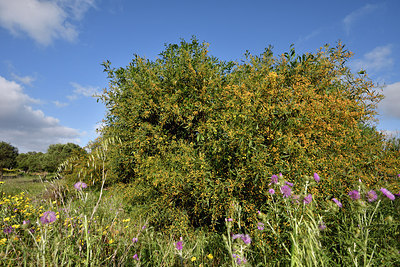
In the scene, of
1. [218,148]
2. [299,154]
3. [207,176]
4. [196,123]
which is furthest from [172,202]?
[299,154]

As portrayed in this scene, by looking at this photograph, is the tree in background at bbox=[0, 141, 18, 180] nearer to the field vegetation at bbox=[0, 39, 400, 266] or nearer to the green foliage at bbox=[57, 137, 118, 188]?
the green foliage at bbox=[57, 137, 118, 188]

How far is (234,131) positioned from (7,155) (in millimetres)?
34034

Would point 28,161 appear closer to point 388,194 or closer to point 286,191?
point 286,191

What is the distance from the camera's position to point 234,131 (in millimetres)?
3822

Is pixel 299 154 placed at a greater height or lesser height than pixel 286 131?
lesser

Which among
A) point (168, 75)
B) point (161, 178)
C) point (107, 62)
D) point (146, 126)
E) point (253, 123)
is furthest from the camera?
point (107, 62)

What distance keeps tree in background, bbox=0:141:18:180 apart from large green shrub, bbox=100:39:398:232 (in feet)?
89.0

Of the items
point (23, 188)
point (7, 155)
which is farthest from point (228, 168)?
point (7, 155)

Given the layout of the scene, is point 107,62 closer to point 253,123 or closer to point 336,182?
point 253,123

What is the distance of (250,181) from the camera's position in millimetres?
3951

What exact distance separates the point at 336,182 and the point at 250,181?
163cm

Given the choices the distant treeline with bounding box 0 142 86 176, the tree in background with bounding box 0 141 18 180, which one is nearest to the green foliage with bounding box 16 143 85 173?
the distant treeline with bounding box 0 142 86 176

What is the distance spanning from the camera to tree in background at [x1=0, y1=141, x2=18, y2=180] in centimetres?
2437

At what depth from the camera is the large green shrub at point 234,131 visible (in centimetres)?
377
